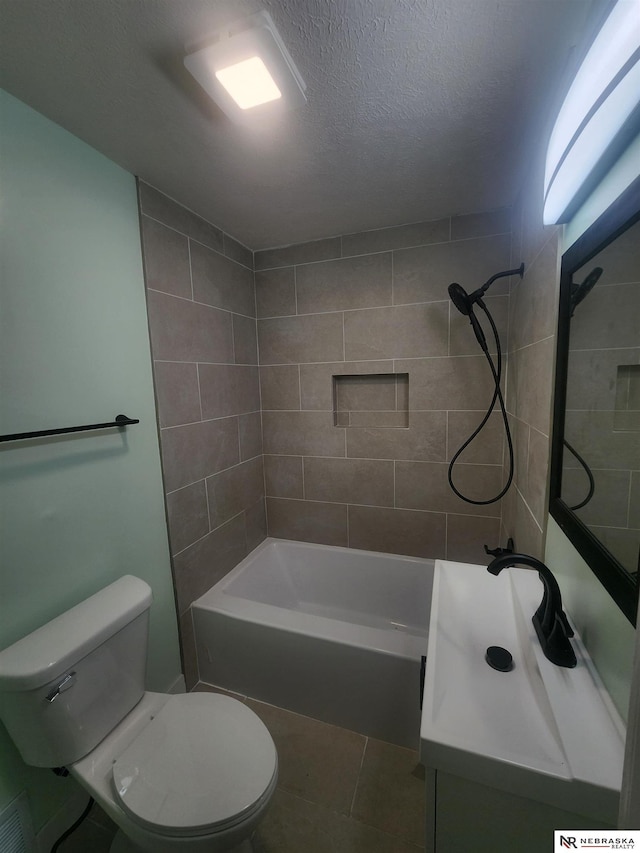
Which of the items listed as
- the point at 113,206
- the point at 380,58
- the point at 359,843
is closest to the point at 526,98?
the point at 380,58

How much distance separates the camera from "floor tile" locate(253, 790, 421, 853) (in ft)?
3.68

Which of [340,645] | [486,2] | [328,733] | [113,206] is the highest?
[486,2]

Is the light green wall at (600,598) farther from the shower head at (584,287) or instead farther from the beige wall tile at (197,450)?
the beige wall tile at (197,450)

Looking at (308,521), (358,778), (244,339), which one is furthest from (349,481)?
(358,778)

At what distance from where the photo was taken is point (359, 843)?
1.13 meters

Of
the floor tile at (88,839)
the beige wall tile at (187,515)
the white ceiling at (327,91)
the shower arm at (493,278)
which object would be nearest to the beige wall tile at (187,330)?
the white ceiling at (327,91)

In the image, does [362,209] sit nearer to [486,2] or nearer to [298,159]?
[298,159]

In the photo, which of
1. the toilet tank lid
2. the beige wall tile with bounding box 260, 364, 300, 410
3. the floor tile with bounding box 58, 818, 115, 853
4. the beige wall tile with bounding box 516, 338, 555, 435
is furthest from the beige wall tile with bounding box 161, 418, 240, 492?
the beige wall tile with bounding box 516, 338, 555, 435

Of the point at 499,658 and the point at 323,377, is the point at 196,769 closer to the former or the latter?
the point at 499,658

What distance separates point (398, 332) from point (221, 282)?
1.08 meters

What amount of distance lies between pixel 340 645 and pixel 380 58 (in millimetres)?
2056

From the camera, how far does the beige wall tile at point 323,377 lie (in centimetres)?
206

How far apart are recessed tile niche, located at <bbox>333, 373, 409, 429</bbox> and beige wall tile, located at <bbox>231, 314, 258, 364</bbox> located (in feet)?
1.92

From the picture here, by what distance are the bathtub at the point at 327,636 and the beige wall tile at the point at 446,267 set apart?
1.63m
